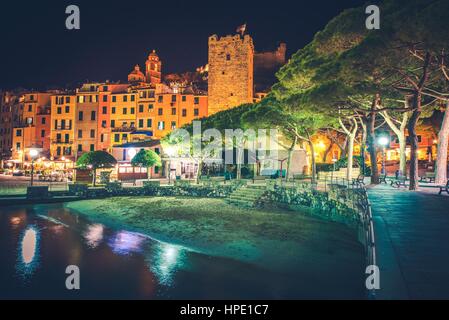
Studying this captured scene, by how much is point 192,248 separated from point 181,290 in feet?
12.4

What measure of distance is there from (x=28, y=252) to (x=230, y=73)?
156 feet

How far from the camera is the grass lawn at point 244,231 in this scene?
10344mm

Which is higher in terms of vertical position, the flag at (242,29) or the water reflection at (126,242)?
the flag at (242,29)

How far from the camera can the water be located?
7.58 metres

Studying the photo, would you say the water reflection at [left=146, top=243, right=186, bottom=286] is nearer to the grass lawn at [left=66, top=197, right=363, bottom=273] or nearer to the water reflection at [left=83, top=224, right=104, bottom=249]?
the grass lawn at [left=66, top=197, right=363, bottom=273]

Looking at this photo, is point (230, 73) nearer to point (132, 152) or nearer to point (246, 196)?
point (132, 152)

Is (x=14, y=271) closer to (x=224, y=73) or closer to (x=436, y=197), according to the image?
(x=436, y=197)

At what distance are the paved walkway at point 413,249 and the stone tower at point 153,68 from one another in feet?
264

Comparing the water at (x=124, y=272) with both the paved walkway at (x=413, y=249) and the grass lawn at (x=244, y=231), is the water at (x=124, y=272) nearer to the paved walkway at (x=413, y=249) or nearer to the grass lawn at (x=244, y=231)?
the grass lawn at (x=244, y=231)

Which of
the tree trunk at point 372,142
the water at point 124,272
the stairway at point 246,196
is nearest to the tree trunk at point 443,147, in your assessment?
the tree trunk at point 372,142

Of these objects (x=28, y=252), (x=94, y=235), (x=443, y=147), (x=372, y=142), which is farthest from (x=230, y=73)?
(x=28, y=252)

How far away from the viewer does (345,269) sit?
30.2ft

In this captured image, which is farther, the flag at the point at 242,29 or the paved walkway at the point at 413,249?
the flag at the point at 242,29

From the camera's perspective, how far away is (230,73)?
54.5 metres
